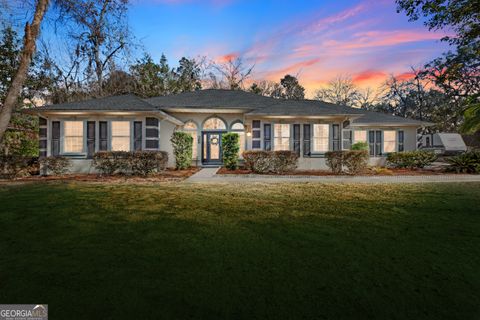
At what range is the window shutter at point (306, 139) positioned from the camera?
51.2 ft

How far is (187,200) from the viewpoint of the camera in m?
6.04

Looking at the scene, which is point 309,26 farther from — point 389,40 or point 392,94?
point 392,94

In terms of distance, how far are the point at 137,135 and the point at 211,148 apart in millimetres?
5305

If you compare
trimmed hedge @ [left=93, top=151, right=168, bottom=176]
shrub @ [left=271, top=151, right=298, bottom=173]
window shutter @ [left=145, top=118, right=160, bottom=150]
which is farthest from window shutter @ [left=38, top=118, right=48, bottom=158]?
shrub @ [left=271, top=151, right=298, bottom=173]

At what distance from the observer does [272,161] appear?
1260 centimetres

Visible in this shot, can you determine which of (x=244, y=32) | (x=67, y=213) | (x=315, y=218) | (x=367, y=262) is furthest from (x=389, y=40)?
(x=67, y=213)

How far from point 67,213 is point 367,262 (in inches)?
197

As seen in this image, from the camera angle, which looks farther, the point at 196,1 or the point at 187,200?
the point at 196,1

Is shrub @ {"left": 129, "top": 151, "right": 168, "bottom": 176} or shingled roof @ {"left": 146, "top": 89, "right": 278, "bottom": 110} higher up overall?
shingled roof @ {"left": 146, "top": 89, "right": 278, "bottom": 110}

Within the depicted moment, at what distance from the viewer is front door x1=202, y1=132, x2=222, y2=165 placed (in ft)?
58.0

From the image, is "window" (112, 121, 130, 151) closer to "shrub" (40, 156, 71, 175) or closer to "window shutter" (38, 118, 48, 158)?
"shrub" (40, 156, 71, 175)

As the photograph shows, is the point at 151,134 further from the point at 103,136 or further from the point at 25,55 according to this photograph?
the point at 25,55

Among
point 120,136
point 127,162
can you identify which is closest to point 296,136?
point 127,162

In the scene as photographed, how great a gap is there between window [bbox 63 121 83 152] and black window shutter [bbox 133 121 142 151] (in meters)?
2.91
